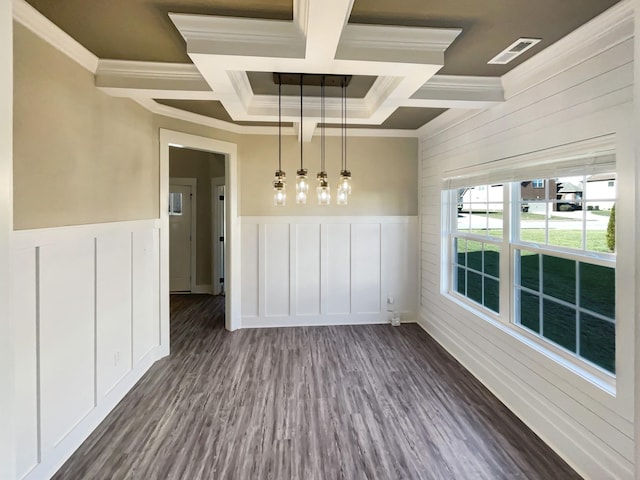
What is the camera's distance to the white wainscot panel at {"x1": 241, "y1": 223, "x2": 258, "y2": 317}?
4480 millimetres

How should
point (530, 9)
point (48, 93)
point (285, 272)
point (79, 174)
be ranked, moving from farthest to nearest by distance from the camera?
point (285, 272) → point (79, 174) → point (48, 93) → point (530, 9)

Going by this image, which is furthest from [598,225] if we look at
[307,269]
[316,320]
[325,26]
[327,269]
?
[316,320]

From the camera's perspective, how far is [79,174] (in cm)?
229

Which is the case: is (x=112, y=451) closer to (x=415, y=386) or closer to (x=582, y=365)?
(x=415, y=386)

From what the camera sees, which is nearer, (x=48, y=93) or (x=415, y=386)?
(x=48, y=93)

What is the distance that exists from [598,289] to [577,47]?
1505 millimetres

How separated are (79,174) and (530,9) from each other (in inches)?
116

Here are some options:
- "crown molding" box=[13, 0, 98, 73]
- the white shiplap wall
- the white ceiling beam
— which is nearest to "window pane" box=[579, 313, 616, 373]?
the white shiplap wall

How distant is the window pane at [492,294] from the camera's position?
3.17 meters

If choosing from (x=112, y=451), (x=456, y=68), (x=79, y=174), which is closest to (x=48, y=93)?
(x=79, y=174)

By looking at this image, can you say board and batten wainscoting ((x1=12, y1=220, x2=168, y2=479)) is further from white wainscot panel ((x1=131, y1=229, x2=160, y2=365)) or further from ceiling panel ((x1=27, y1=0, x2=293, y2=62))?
ceiling panel ((x1=27, y1=0, x2=293, y2=62))

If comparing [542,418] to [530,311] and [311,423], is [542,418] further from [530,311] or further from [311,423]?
[311,423]

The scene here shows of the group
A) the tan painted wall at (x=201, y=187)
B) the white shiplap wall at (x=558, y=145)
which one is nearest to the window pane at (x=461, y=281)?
the white shiplap wall at (x=558, y=145)

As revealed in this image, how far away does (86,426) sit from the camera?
2338 mm
